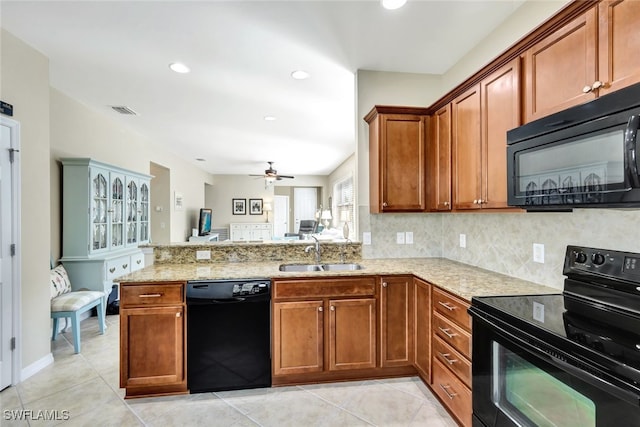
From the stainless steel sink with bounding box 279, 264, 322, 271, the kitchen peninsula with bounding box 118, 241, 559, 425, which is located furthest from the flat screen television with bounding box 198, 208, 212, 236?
the stainless steel sink with bounding box 279, 264, 322, 271

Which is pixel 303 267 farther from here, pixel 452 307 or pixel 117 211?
pixel 117 211

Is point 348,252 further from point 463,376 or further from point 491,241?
point 463,376

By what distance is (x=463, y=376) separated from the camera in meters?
1.78

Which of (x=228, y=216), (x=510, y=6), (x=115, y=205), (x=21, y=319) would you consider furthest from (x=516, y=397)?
(x=228, y=216)

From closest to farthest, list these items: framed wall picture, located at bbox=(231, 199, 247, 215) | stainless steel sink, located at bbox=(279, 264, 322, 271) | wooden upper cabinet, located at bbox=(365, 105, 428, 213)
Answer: wooden upper cabinet, located at bbox=(365, 105, 428, 213)
stainless steel sink, located at bbox=(279, 264, 322, 271)
framed wall picture, located at bbox=(231, 199, 247, 215)

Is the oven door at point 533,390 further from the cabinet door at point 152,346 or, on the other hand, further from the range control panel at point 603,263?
the cabinet door at point 152,346

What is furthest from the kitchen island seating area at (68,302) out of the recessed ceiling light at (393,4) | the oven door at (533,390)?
the recessed ceiling light at (393,4)

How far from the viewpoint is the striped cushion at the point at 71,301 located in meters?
2.89

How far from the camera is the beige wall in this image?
2.39m

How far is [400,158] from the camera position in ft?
8.99

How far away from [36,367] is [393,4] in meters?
3.92

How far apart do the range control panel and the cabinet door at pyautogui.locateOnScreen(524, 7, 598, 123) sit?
2.40ft

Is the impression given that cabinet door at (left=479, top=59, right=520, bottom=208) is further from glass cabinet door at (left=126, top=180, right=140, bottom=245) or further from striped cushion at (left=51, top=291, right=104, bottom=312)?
glass cabinet door at (left=126, top=180, right=140, bottom=245)

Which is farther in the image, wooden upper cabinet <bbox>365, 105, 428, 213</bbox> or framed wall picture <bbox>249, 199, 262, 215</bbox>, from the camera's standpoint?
framed wall picture <bbox>249, 199, 262, 215</bbox>
